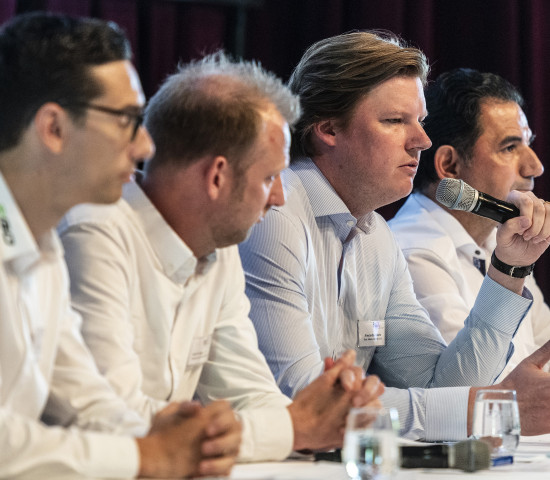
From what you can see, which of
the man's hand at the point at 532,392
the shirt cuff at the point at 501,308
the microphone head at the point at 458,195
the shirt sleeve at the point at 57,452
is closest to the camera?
the shirt sleeve at the point at 57,452

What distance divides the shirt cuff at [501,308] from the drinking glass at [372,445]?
131 cm

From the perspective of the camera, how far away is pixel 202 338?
1.99m

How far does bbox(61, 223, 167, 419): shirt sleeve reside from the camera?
1.68 metres

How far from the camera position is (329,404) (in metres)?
1.83

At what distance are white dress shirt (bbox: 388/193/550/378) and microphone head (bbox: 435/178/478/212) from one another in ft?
1.71

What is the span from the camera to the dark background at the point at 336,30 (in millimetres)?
3324

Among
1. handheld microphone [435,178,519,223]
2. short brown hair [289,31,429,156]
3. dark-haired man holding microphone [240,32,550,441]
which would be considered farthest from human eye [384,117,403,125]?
handheld microphone [435,178,519,223]

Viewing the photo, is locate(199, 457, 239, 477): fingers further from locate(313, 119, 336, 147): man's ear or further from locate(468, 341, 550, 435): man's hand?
locate(313, 119, 336, 147): man's ear

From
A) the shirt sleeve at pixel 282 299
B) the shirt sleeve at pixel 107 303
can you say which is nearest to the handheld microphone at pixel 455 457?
the shirt sleeve at pixel 107 303

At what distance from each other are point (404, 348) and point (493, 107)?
119cm

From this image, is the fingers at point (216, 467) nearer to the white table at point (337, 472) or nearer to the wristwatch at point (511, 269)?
the white table at point (337, 472)

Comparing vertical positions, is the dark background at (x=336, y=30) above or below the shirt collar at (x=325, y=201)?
above

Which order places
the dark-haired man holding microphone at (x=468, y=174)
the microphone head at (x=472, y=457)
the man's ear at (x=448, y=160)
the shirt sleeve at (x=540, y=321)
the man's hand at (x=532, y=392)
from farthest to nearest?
1. the shirt sleeve at (x=540, y=321)
2. the man's ear at (x=448, y=160)
3. the dark-haired man holding microphone at (x=468, y=174)
4. the man's hand at (x=532, y=392)
5. the microphone head at (x=472, y=457)

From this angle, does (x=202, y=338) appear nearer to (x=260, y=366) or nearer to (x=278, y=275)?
(x=260, y=366)
